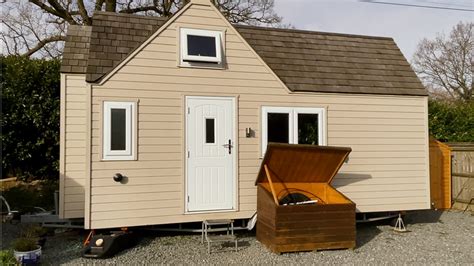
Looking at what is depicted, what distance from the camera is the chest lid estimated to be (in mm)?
6055

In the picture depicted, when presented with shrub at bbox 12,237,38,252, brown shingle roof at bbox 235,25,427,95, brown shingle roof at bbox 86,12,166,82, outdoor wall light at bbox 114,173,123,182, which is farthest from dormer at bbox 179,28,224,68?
shrub at bbox 12,237,38,252

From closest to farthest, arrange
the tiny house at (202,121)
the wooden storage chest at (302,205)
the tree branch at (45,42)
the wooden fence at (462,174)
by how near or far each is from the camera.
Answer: the wooden storage chest at (302,205) < the tiny house at (202,121) < the wooden fence at (462,174) < the tree branch at (45,42)

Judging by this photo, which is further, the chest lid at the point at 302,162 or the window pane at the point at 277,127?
the window pane at the point at 277,127

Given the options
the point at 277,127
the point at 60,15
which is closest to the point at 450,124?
the point at 277,127

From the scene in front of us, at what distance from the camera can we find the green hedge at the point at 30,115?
8273 millimetres

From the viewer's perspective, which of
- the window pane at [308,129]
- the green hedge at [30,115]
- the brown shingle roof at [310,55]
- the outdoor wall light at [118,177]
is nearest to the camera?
the outdoor wall light at [118,177]

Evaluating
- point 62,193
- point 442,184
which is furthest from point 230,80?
point 442,184

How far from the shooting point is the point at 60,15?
14977mm

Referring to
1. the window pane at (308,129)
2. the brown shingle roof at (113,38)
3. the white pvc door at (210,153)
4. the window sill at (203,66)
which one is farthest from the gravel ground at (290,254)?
the window sill at (203,66)

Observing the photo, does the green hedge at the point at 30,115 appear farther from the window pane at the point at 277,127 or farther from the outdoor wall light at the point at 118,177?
the window pane at the point at 277,127

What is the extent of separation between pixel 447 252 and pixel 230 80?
15.2ft

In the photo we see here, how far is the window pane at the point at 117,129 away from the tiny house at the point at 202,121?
17 millimetres

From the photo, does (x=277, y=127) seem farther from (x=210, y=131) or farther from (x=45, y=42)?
(x=45, y=42)

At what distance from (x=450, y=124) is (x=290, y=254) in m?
8.42
